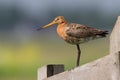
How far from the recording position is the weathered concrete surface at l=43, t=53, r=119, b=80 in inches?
277

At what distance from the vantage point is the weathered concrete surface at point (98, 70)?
7.03m

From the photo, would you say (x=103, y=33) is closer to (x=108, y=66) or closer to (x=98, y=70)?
(x=98, y=70)

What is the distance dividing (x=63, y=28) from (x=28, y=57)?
34010mm

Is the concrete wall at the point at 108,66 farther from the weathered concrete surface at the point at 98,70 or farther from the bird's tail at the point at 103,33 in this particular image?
the bird's tail at the point at 103,33

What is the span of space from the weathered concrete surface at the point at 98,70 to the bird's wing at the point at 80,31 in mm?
2056

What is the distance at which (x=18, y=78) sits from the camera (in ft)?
116

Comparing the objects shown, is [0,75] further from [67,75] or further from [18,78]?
[67,75]

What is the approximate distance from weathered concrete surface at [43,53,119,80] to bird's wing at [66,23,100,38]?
2.06 metres

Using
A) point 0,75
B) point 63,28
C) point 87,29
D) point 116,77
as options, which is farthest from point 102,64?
point 0,75

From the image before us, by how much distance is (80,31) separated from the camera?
10.4 m

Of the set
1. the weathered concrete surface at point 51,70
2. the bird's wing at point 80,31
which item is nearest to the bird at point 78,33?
the bird's wing at point 80,31

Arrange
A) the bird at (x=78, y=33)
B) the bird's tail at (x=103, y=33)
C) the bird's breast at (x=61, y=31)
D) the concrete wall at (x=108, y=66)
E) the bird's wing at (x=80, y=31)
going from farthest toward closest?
the bird's breast at (x=61, y=31)
the bird's wing at (x=80, y=31)
the bird at (x=78, y=33)
the bird's tail at (x=103, y=33)
the concrete wall at (x=108, y=66)

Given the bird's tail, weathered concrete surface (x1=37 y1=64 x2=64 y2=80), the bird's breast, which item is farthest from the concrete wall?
the bird's breast

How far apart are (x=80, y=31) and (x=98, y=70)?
123 inches
